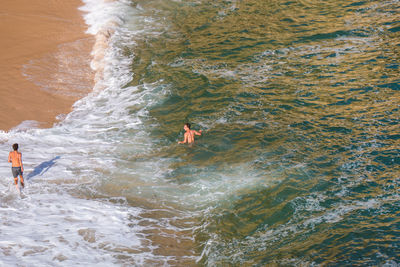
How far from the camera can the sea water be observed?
29.5 ft

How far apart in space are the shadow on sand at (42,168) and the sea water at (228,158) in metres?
0.09

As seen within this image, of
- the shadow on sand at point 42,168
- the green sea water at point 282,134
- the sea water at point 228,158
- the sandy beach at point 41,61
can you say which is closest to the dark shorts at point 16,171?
the sea water at point 228,158

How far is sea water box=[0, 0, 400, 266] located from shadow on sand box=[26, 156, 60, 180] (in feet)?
0.28

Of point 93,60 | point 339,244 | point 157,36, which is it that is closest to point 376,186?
point 339,244

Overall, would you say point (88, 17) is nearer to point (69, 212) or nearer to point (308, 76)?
point (308, 76)

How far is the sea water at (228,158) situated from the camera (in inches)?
354

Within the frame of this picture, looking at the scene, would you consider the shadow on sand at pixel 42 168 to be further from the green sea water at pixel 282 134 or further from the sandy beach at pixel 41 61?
the sandy beach at pixel 41 61

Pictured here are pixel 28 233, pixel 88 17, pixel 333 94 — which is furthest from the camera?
pixel 88 17

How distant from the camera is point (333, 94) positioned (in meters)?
15.5

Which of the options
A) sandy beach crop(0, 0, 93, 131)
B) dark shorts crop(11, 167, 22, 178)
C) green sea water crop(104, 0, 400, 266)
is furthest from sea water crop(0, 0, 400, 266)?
sandy beach crop(0, 0, 93, 131)

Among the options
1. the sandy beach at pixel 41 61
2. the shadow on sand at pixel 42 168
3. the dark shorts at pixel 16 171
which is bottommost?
the shadow on sand at pixel 42 168

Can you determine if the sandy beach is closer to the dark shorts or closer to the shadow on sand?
the shadow on sand

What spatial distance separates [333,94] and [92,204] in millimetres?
9795

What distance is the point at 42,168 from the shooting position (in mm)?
12641
